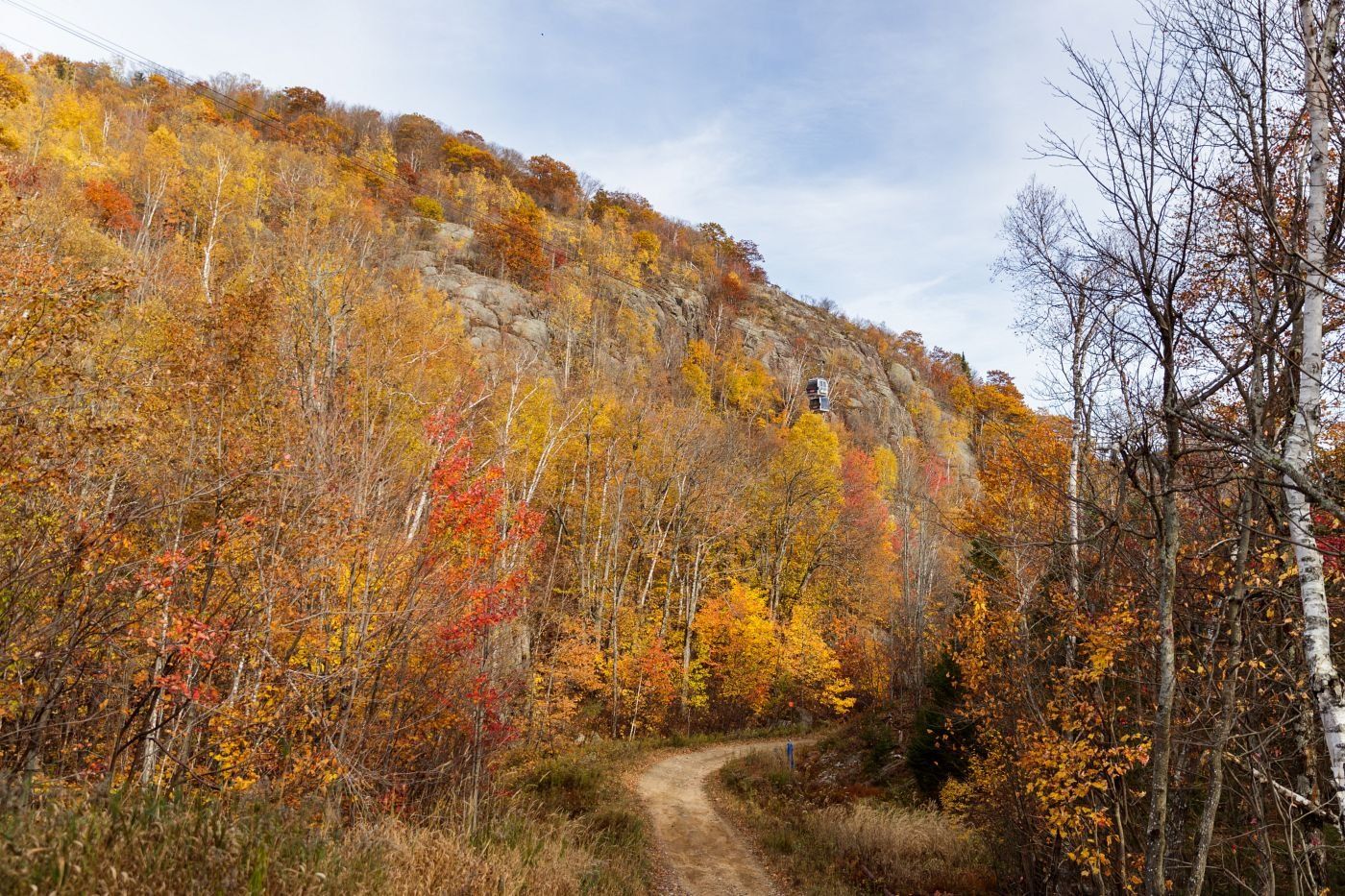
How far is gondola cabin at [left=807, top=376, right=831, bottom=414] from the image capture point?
55250 mm

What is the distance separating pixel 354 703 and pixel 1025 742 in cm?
852

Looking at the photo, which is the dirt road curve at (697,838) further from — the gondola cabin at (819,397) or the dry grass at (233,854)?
the gondola cabin at (819,397)

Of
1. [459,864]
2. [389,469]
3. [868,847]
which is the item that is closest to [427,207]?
[389,469]

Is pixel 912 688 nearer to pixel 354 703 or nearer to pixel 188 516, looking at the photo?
pixel 354 703

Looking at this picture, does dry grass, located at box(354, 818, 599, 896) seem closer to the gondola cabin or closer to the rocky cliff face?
the rocky cliff face

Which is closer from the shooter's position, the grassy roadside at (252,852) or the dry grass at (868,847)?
the grassy roadside at (252,852)

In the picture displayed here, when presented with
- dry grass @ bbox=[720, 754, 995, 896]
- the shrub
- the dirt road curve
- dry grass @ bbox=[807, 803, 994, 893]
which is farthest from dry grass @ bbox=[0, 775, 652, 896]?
the shrub

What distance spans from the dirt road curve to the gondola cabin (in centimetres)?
4043

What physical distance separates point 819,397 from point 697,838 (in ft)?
152

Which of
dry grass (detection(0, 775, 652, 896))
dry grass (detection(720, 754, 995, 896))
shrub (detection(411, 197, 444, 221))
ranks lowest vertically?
dry grass (detection(720, 754, 995, 896))

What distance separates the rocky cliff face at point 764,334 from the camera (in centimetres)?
4309

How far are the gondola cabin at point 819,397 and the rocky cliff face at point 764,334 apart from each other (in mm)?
817

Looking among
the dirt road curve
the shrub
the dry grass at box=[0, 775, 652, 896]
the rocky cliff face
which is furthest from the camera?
the shrub

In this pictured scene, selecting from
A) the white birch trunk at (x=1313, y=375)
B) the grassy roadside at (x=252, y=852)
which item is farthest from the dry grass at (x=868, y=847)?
the white birch trunk at (x=1313, y=375)
